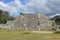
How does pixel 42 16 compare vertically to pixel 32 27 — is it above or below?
above

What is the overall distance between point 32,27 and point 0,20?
44.8m

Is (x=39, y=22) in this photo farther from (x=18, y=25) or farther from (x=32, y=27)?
(x=18, y=25)

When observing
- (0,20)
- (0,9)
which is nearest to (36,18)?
(0,20)

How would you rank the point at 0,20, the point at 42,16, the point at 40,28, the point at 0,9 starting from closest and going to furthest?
the point at 40,28 → the point at 42,16 → the point at 0,20 → the point at 0,9

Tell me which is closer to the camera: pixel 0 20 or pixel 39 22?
pixel 39 22

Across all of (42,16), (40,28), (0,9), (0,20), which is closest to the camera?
(40,28)

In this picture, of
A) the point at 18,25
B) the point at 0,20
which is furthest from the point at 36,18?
the point at 0,20

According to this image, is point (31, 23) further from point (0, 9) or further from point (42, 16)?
point (0, 9)

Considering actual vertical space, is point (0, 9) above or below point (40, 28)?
above


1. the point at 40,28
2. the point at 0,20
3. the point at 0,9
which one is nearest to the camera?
the point at 40,28

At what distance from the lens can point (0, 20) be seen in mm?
110438

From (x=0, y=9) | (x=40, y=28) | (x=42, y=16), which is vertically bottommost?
(x=40, y=28)

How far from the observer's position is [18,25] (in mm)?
73562

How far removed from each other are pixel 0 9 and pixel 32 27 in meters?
71.1
